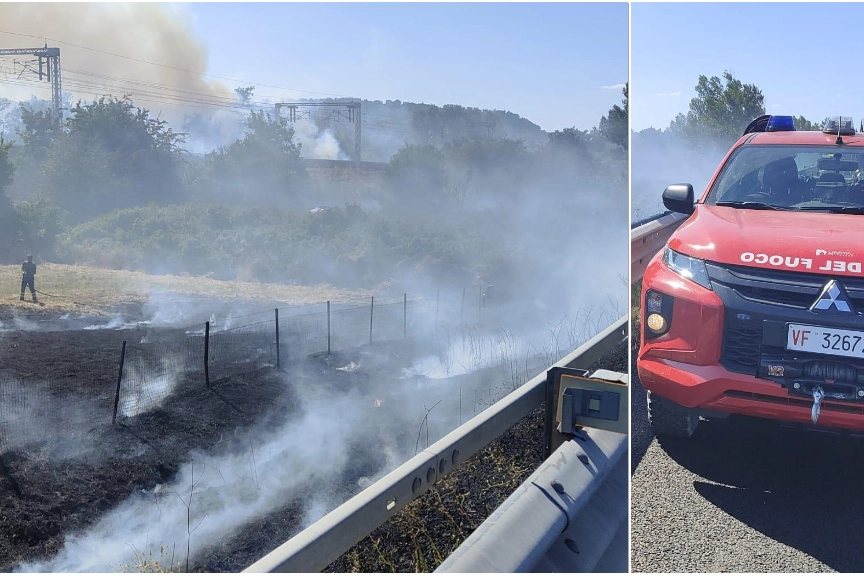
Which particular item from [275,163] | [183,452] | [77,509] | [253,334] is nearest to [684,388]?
[77,509]

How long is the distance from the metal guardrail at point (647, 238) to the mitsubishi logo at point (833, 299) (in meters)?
2.51

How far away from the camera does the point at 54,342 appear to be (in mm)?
17641

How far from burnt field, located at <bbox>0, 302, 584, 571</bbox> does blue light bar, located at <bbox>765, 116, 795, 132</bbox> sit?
9.62ft

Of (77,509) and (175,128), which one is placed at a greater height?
(175,128)

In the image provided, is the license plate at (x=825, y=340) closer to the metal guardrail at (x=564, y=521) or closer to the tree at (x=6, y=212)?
the metal guardrail at (x=564, y=521)

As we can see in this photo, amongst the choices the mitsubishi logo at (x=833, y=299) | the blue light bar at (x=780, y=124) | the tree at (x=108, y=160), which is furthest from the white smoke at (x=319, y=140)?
the mitsubishi logo at (x=833, y=299)

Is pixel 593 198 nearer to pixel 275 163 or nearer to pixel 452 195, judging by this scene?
pixel 452 195

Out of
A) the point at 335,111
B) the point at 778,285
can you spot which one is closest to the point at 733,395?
the point at 778,285

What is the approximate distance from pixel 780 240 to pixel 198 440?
8441 millimetres

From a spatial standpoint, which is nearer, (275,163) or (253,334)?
(253,334)

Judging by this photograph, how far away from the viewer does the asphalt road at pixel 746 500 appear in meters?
2.87

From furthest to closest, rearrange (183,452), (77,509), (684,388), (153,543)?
(183,452)
(77,509)
(153,543)
(684,388)

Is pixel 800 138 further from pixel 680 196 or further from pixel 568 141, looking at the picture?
pixel 568 141

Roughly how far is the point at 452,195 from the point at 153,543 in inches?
1780
